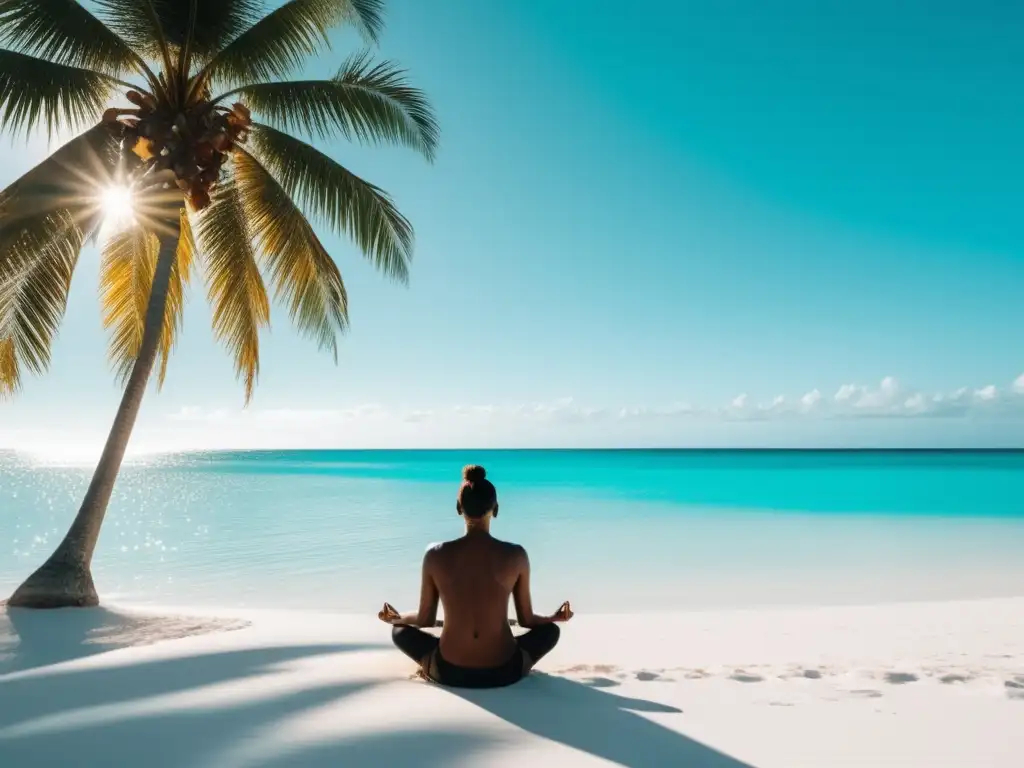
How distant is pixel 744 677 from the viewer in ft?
13.7

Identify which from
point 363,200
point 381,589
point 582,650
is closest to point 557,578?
point 381,589

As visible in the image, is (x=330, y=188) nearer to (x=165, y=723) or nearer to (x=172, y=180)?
(x=172, y=180)

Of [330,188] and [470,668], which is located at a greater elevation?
[330,188]

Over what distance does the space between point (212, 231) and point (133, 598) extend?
541 cm

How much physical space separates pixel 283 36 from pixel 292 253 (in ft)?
8.41

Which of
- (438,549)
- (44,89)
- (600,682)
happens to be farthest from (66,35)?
(600,682)

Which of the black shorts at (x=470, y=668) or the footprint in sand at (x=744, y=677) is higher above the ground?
the black shorts at (x=470, y=668)

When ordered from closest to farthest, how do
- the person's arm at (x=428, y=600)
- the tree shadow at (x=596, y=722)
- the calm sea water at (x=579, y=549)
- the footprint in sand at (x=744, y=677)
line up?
the tree shadow at (x=596, y=722), the person's arm at (x=428, y=600), the footprint in sand at (x=744, y=677), the calm sea water at (x=579, y=549)

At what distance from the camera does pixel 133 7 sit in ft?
24.9

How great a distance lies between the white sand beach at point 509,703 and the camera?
276 centimetres

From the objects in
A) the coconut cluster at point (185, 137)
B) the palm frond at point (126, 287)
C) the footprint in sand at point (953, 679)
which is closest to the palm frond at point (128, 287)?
the palm frond at point (126, 287)

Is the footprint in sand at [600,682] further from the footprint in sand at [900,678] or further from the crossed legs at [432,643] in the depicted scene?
the footprint in sand at [900,678]

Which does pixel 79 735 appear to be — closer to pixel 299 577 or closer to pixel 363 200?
pixel 363 200

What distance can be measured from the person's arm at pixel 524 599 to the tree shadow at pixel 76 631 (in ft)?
10.3
